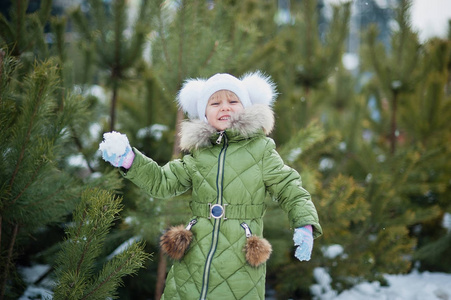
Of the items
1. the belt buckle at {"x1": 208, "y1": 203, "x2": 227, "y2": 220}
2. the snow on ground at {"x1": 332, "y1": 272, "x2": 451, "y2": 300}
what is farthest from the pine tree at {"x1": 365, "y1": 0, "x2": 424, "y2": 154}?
the belt buckle at {"x1": 208, "y1": 203, "x2": 227, "y2": 220}

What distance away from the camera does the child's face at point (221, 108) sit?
1.93 metres

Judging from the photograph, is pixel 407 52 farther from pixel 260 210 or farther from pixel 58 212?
pixel 58 212

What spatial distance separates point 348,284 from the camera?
314 centimetres

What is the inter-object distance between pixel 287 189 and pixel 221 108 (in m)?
0.53

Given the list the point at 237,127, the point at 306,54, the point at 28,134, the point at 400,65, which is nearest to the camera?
the point at 28,134

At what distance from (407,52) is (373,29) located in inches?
21.0

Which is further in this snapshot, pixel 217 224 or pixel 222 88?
pixel 222 88

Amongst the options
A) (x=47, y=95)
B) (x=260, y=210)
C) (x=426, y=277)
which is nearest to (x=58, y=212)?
(x=47, y=95)

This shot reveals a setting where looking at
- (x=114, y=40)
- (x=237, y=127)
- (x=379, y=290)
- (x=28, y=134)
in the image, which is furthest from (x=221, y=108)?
(x=379, y=290)

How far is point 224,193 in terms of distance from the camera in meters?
1.80

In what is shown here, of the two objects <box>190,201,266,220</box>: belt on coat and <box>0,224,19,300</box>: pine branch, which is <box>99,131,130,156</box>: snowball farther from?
<box>0,224,19,300</box>: pine branch

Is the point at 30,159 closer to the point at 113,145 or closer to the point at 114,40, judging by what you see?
the point at 113,145

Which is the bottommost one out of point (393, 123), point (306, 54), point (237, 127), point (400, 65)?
point (237, 127)

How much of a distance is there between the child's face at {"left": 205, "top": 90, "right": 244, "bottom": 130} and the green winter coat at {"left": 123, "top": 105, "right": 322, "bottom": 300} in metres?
0.06
